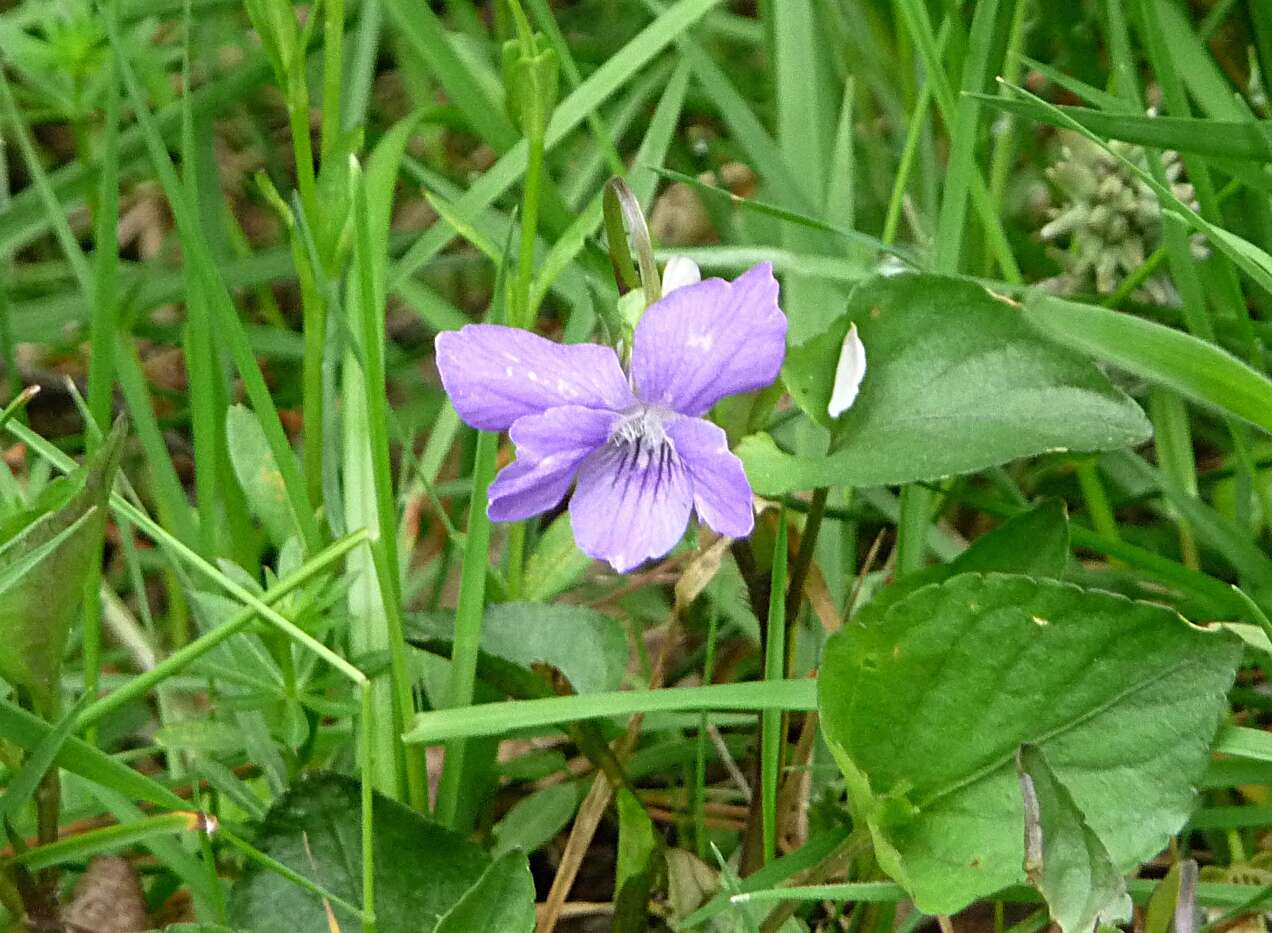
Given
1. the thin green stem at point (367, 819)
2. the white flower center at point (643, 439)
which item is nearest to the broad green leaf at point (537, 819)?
the thin green stem at point (367, 819)

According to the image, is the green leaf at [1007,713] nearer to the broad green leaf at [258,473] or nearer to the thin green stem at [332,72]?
the broad green leaf at [258,473]

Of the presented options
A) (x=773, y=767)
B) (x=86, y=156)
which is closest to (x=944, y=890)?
(x=773, y=767)

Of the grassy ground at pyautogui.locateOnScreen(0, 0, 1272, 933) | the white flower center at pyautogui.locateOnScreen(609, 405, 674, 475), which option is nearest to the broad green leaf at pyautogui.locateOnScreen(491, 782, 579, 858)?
the grassy ground at pyautogui.locateOnScreen(0, 0, 1272, 933)

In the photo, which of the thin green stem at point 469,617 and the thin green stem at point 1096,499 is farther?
the thin green stem at point 1096,499

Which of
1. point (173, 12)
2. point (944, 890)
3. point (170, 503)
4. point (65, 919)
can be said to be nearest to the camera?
point (944, 890)

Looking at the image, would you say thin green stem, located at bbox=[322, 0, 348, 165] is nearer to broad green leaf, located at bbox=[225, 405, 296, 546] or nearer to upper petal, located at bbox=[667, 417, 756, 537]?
broad green leaf, located at bbox=[225, 405, 296, 546]

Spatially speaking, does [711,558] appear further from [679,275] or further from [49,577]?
[49,577]

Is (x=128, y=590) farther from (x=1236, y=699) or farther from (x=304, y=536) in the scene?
(x=1236, y=699)

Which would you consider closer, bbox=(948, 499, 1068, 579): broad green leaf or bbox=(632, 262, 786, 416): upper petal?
bbox=(632, 262, 786, 416): upper petal
